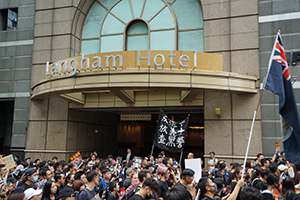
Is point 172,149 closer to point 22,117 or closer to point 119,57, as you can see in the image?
point 119,57

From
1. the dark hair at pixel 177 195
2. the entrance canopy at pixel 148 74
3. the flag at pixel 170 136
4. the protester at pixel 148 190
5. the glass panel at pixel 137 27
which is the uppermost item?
the glass panel at pixel 137 27

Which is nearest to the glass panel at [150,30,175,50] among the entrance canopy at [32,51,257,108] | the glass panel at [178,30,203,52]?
the glass panel at [178,30,203,52]

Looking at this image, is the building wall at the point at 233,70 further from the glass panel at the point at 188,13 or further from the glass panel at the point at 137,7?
the glass panel at the point at 137,7

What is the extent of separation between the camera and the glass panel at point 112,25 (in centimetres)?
1705

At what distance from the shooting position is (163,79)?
1205cm

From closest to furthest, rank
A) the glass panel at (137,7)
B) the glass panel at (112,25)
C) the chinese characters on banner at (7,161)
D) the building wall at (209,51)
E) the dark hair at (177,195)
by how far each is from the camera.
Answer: the dark hair at (177,195) < the chinese characters on banner at (7,161) < the building wall at (209,51) < the glass panel at (137,7) < the glass panel at (112,25)

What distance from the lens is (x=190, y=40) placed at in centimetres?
1580

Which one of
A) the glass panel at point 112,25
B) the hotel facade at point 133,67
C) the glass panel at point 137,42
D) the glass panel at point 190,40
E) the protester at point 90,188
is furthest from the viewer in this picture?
the glass panel at point 112,25

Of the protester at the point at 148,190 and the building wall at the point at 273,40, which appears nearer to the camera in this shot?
the protester at the point at 148,190

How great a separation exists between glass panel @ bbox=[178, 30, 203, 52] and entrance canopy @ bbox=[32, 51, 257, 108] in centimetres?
303

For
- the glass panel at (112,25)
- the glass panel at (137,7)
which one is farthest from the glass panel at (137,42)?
the glass panel at (137,7)

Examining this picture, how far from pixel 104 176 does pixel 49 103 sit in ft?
38.9

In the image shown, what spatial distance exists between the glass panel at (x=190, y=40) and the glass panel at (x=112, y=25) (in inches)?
153

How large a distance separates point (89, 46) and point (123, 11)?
3208mm
